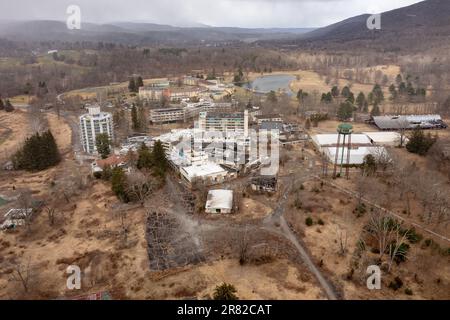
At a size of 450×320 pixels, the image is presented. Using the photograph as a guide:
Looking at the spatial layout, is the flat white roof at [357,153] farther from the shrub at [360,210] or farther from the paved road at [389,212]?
the shrub at [360,210]

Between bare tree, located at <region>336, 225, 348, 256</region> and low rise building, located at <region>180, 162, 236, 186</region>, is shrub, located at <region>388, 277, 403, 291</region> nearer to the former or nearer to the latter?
bare tree, located at <region>336, 225, 348, 256</region>

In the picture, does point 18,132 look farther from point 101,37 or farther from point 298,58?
point 101,37

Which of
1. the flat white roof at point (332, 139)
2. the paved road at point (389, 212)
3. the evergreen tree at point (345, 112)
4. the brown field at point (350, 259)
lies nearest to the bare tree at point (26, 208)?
the brown field at point (350, 259)

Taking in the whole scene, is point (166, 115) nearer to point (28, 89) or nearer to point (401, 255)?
point (401, 255)

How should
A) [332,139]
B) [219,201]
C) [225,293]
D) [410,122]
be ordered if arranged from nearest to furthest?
1. [225,293]
2. [219,201]
3. [332,139]
4. [410,122]

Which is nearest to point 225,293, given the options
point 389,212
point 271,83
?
point 389,212

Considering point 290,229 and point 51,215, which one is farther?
point 51,215
